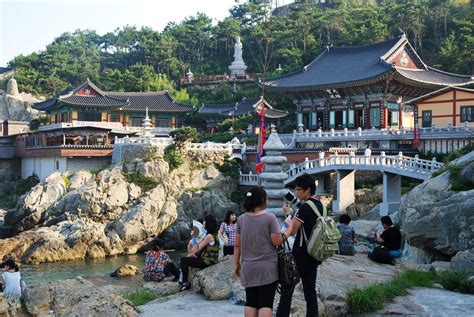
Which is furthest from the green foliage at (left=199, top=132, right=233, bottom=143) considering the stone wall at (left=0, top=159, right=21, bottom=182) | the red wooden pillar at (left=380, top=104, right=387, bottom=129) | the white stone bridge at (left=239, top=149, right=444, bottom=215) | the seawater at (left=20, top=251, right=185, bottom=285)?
the seawater at (left=20, top=251, right=185, bottom=285)

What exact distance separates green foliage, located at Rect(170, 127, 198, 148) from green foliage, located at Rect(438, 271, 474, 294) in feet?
104

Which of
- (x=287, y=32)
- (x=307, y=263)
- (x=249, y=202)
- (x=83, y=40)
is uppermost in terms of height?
(x=83, y=40)

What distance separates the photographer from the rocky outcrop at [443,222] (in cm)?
1230

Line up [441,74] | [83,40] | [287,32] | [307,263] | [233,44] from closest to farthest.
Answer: [307,263], [441,74], [287,32], [233,44], [83,40]

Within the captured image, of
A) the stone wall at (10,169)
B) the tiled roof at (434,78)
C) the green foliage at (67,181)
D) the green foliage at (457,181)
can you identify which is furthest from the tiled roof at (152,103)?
the green foliage at (457,181)

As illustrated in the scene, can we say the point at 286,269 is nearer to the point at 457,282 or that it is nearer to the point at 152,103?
the point at 457,282

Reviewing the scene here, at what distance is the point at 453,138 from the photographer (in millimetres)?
34906

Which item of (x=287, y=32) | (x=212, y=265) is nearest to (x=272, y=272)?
(x=212, y=265)

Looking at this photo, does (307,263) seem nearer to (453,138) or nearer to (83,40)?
(453,138)

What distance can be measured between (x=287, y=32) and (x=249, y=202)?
255 ft

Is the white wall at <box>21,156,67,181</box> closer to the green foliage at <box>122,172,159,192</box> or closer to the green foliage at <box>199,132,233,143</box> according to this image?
the green foliage at <box>122,172,159,192</box>

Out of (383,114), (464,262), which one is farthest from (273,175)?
(383,114)

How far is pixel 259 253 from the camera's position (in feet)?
22.2

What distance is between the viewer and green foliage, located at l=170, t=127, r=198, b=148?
40875 millimetres
